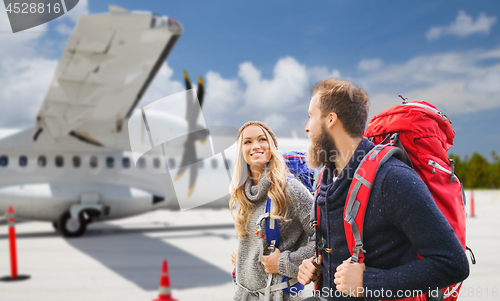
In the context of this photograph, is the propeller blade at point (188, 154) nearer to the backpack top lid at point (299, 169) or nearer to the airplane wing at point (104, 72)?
the airplane wing at point (104, 72)

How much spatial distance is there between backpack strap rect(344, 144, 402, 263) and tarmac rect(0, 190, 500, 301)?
357 centimetres

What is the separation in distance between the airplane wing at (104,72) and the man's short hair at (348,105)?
15.8 feet

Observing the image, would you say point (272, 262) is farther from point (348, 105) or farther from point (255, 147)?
point (348, 105)

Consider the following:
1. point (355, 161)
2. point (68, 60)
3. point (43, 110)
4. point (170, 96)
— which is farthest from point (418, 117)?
point (43, 110)

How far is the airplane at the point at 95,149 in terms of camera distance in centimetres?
647

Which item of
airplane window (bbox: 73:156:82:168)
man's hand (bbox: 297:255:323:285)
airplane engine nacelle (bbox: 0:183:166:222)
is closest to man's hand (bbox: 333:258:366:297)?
man's hand (bbox: 297:255:323:285)

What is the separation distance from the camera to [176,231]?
33.9 feet

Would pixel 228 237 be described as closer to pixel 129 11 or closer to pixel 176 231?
pixel 176 231

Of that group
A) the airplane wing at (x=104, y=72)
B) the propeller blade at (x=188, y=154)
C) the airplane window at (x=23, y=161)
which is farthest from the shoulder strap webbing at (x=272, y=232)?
the airplane window at (x=23, y=161)

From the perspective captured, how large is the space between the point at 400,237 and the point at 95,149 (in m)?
9.67

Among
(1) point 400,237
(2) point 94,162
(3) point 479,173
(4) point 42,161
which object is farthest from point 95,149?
(3) point 479,173

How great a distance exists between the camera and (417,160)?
4.69ft

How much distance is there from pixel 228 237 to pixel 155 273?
3809mm

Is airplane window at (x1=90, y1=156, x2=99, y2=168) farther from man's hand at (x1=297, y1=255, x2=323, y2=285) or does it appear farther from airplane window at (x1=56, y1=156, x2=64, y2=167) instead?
man's hand at (x1=297, y1=255, x2=323, y2=285)
